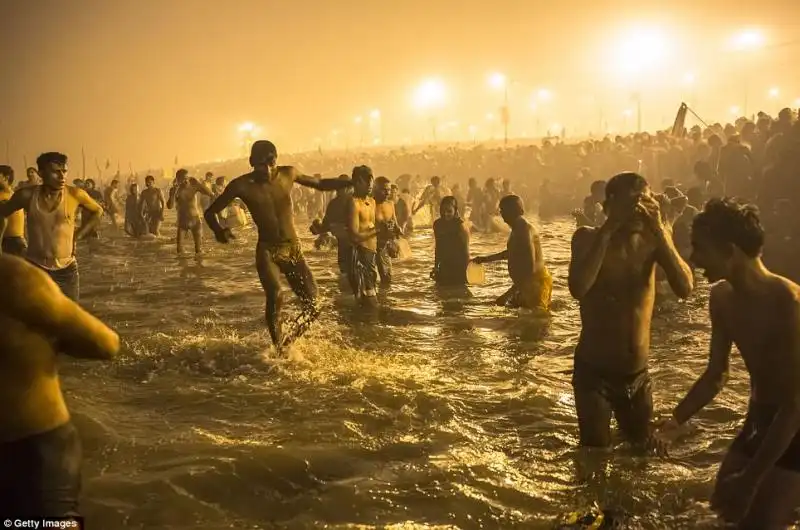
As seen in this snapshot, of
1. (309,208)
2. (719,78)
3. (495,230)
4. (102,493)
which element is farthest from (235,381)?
(719,78)

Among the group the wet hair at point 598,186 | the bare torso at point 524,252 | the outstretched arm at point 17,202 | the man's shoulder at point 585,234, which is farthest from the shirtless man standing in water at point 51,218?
the wet hair at point 598,186

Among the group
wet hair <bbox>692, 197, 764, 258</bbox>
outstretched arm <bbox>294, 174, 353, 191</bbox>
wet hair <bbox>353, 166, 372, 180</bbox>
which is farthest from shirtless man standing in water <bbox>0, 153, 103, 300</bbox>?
wet hair <bbox>692, 197, 764, 258</bbox>

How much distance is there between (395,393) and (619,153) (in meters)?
22.5

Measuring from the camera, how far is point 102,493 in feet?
12.5

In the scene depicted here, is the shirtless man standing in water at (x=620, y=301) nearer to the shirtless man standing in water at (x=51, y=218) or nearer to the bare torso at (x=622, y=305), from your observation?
the bare torso at (x=622, y=305)

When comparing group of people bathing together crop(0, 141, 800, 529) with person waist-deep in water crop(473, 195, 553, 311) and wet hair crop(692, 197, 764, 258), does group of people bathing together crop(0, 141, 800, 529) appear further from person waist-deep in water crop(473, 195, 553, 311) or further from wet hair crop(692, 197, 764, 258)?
person waist-deep in water crop(473, 195, 553, 311)

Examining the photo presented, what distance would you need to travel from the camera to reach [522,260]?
7.71 meters

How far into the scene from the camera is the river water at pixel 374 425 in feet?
12.1

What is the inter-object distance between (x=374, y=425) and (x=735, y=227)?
3171 millimetres

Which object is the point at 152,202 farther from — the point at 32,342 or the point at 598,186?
the point at 32,342

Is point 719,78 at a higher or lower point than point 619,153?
higher

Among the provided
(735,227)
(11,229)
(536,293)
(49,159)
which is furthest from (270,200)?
(735,227)

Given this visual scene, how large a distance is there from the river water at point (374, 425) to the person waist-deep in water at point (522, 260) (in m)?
0.30

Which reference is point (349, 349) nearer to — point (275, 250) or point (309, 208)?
point (275, 250)
